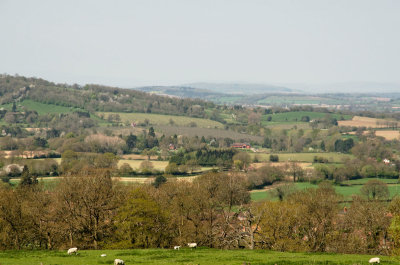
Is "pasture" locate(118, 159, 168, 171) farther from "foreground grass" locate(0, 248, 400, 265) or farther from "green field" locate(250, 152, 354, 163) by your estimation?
"foreground grass" locate(0, 248, 400, 265)

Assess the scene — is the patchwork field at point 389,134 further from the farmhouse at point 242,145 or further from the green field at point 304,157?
the farmhouse at point 242,145

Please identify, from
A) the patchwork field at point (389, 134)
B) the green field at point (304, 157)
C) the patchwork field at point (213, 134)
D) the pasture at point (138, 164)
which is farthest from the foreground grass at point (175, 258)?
the patchwork field at point (389, 134)

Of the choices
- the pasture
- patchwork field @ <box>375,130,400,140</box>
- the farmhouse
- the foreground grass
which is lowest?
the farmhouse

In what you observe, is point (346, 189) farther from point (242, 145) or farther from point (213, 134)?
point (213, 134)

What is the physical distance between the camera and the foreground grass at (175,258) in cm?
2847

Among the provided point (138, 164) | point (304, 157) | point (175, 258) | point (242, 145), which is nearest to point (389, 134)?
point (242, 145)

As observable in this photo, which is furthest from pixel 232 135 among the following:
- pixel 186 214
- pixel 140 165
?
pixel 186 214

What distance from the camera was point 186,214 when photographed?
176 feet

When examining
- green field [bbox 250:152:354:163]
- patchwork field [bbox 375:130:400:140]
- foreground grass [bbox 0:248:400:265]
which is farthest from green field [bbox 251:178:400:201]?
patchwork field [bbox 375:130:400:140]

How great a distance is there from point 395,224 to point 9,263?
22.2m

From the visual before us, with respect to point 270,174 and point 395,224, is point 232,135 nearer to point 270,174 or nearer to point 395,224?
point 270,174

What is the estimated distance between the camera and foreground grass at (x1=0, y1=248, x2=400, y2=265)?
28469 mm

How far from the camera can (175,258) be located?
30469 millimetres

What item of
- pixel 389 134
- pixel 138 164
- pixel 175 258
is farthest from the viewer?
pixel 389 134
